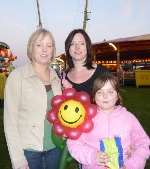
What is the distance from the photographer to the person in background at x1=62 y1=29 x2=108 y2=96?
3.53 metres

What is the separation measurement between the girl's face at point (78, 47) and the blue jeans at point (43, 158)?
34.3 inches

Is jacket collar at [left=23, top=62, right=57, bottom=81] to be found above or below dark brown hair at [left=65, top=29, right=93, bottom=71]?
below

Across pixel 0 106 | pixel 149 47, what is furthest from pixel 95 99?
pixel 149 47

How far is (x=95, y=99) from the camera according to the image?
3.05 meters

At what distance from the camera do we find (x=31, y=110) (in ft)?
10.1

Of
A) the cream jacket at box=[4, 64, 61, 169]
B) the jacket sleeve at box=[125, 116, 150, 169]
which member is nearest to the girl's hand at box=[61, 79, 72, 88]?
the cream jacket at box=[4, 64, 61, 169]

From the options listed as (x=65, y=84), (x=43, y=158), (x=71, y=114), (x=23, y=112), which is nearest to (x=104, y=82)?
(x=71, y=114)

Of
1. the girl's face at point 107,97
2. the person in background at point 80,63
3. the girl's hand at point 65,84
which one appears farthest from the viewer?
the person in background at point 80,63

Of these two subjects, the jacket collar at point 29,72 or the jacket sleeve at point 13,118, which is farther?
the jacket collar at point 29,72

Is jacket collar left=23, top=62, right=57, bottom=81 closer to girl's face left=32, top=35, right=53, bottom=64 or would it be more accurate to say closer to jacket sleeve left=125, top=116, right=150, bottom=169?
girl's face left=32, top=35, right=53, bottom=64

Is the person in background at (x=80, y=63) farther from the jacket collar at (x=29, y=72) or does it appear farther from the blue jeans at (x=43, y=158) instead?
the blue jeans at (x=43, y=158)

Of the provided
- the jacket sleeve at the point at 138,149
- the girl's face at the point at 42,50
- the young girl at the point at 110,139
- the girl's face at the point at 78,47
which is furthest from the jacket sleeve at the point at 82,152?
the girl's face at the point at 78,47

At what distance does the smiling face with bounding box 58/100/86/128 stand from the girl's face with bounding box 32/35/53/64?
15.4 inches

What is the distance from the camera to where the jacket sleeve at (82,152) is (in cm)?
285
